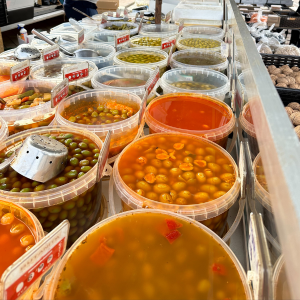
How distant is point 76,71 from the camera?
6.13 feet

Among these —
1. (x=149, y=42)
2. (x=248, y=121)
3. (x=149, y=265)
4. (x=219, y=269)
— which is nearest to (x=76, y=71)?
(x=248, y=121)

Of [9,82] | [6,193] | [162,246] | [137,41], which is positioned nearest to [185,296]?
[162,246]

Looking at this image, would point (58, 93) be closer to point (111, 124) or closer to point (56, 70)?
point (111, 124)

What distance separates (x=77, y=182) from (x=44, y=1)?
963 centimetres

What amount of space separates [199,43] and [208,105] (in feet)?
4.93

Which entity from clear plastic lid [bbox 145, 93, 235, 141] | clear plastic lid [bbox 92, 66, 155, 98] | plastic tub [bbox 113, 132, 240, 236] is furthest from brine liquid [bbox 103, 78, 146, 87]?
plastic tub [bbox 113, 132, 240, 236]

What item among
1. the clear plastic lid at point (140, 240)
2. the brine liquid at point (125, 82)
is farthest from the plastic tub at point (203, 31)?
the clear plastic lid at point (140, 240)

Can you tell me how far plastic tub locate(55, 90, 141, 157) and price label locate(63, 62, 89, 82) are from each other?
0.16 m

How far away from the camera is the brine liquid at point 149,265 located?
0.81 m

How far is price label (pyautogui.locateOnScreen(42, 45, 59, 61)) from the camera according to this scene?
2.10 meters

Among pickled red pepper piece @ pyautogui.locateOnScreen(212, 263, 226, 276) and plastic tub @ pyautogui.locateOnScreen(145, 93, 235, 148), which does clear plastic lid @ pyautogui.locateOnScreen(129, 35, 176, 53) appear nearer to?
plastic tub @ pyautogui.locateOnScreen(145, 93, 235, 148)

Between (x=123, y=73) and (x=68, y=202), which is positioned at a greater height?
(x=123, y=73)

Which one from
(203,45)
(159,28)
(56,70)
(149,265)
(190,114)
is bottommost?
(149,265)

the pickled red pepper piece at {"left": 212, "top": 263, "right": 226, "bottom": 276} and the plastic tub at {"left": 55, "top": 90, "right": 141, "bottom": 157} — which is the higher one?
the plastic tub at {"left": 55, "top": 90, "right": 141, "bottom": 157}
